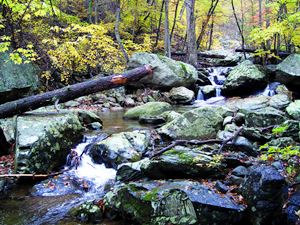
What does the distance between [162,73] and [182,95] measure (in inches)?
63.4

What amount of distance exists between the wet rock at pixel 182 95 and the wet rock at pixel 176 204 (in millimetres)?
9802

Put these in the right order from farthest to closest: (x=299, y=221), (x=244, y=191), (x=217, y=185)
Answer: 1. (x=217, y=185)
2. (x=244, y=191)
3. (x=299, y=221)

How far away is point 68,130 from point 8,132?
5.95 ft

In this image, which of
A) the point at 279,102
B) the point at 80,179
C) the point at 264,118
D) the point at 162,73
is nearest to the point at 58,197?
the point at 80,179

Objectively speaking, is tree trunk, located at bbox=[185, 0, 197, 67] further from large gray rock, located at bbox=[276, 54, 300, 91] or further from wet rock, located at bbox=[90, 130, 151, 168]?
wet rock, located at bbox=[90, 130, 151, 168]

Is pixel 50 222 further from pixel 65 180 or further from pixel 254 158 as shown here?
pixel 254 158

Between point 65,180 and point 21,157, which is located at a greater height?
point 21,157

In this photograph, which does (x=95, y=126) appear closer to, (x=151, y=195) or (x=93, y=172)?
(x=93, y=172)

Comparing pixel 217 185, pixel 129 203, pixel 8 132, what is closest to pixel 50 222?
pixel 129 203

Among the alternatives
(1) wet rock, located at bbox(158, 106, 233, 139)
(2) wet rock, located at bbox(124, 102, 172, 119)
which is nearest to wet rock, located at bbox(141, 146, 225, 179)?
(1) wet rock, located at bbox(158, 106, 233, 139)

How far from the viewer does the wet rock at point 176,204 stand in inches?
156

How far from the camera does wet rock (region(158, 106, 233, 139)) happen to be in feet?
25.5

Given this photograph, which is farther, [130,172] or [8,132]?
[8,132]

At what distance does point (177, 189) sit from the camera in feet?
14.0
